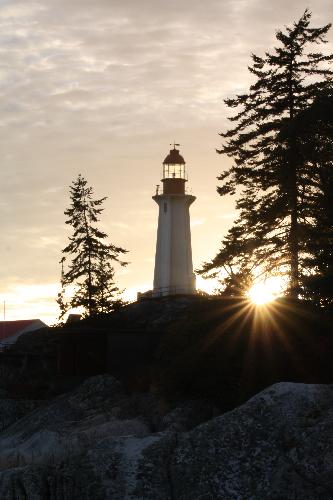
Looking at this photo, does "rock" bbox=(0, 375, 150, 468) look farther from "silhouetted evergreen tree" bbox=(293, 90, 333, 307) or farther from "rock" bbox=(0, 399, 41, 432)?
"silhouetted evergreen tree" bbox=(293, 90, 333, 307)

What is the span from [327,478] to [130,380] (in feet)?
55.1

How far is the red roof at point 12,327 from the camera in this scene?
8072 centimetres

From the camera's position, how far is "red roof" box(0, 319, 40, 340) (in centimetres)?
8072

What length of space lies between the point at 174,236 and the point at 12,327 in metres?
28.6

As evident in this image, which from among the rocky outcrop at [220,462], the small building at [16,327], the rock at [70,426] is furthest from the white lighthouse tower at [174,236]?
the rocky outcrop at [220,462]

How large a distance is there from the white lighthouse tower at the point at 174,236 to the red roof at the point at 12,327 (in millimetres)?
26214

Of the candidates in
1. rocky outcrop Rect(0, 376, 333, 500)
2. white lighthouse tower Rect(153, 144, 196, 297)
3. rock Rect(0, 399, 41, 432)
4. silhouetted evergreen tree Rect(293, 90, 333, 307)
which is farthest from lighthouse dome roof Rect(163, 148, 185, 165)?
rocky outcrop Rect(0, 376, 333, 500)

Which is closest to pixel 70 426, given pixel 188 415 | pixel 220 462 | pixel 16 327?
pixel 188 415

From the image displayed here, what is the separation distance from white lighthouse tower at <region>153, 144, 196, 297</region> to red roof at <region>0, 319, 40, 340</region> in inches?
1032

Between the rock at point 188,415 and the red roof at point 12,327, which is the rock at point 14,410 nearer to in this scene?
the rock at point 188,415

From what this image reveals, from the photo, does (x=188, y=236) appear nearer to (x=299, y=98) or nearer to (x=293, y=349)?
(x=299, y=98)

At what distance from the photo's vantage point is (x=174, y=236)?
190 feet

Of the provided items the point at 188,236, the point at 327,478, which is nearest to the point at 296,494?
the point at 327,478

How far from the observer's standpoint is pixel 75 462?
20422 mm
